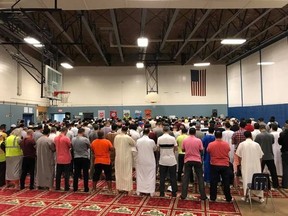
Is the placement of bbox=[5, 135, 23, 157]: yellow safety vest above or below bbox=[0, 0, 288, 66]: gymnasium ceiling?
below

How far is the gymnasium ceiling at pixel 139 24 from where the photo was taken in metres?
6.87

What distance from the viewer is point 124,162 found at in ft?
20.9

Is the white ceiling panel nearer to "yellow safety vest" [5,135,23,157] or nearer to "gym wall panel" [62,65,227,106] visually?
"yellow safety vest" [5,135,23,157]

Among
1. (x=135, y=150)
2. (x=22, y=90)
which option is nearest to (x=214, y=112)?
(x=22, y=90)

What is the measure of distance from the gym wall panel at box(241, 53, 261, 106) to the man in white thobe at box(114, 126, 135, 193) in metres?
11.6

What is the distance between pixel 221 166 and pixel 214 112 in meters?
15.0

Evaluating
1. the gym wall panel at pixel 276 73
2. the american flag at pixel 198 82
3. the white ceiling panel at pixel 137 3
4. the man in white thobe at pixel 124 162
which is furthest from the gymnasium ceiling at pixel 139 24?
the man in white thobe at pixel 124 162

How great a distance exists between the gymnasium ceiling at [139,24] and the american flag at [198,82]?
1.04 m

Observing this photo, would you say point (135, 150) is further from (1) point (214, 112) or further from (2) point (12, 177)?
(1) point (214, 112)

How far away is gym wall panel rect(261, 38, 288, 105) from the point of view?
12.8m

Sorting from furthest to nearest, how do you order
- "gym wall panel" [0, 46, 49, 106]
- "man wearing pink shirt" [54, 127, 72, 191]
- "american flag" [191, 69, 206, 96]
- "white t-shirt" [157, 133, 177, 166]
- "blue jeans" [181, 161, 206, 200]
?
"american flag" [191, 69, 206, 96] < "gym wall panel" [0, 46, 49, 106] < "man wearing pink shirt" [54, 127, 72, 191] < "white t-shirt" [157, 133, 177, 166] < "blue jeans" [181, 161, 206, 200]

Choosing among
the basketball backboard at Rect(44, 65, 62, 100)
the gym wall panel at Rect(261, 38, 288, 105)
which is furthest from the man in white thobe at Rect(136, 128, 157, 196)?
the basketball backboard at Rect(44, 65, 62, 100)

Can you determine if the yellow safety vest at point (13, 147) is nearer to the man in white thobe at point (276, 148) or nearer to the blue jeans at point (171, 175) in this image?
the blue jeans at point (171, 175)

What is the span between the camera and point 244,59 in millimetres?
17609
